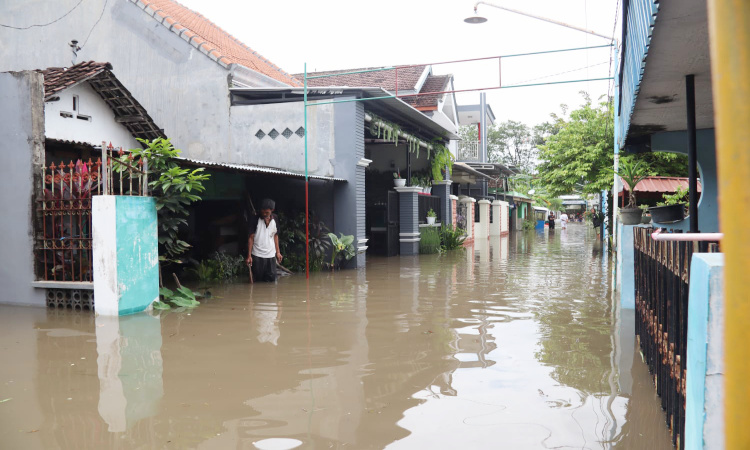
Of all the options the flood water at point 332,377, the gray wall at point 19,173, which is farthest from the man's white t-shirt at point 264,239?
the gray wall at point 19,173

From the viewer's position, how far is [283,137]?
50.0 feet

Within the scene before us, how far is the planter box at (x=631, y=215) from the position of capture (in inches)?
344

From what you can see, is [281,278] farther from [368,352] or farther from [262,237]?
[368,352]

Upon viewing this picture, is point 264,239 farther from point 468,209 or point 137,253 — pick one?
point 468,209

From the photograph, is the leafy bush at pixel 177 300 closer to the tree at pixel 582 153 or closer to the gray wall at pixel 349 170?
the gray wall at pixel 349 170

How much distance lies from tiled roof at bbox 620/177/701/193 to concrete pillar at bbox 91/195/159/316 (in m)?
13.3

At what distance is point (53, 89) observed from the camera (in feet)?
35.9

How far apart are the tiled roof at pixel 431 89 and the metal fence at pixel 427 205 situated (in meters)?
5.14

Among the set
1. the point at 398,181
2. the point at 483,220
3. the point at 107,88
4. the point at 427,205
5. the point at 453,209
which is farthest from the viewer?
the point at 483,220

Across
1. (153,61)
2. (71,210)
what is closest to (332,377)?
(71,210)

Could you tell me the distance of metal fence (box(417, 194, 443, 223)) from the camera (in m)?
21.0

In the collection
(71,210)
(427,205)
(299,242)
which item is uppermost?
(427,205)

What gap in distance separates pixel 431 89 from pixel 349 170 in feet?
44.7

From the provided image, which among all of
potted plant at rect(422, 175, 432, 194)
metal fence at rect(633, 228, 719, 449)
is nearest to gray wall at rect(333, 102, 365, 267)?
potted plant at rect(422, 175, 432, 194)
